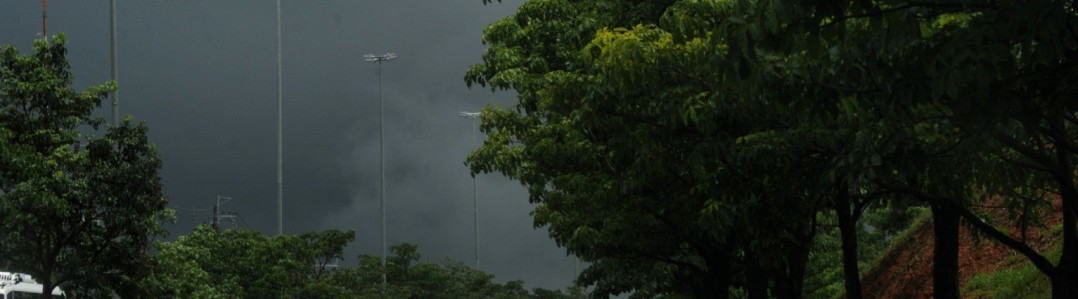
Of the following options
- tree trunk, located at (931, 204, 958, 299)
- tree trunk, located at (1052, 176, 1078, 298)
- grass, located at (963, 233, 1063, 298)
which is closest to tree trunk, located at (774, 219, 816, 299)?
tree trunk, located at (931, 204, 958, 299)

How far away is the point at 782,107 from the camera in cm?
1327

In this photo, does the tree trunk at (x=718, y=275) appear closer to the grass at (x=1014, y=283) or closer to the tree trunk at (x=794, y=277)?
the tree trunk at (x=794, y=277)

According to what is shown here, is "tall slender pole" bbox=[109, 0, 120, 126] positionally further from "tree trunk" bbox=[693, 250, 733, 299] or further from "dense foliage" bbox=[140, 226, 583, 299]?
"tree trunk" bbox=[693, 250, 733, 299]

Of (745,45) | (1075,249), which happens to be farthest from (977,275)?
(745,45)

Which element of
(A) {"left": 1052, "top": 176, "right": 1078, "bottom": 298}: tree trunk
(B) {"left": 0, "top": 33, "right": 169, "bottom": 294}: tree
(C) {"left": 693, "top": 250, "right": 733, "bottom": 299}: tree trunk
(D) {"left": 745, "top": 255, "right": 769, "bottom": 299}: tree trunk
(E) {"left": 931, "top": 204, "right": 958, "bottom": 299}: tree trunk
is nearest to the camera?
(A) {"left": 1052, "top": 176, "right": 1078, "bottom": 298}: tree trunk

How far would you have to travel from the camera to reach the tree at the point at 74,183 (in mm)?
27906

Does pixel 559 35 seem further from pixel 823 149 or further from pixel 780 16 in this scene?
pixel 780 16

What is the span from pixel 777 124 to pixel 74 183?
17447 mm

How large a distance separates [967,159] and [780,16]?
360 cm

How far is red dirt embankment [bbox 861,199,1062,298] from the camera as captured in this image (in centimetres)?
2898

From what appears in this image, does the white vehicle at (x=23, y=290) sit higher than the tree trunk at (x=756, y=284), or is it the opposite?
the white vehicle at (x=23, y=290)

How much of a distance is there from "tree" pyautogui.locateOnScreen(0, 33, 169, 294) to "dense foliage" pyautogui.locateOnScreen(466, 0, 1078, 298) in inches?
307

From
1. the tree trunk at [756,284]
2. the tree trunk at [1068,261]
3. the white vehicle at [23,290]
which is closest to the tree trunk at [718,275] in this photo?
the tree trunk at [756,284]

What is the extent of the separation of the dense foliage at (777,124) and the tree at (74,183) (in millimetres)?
7800
